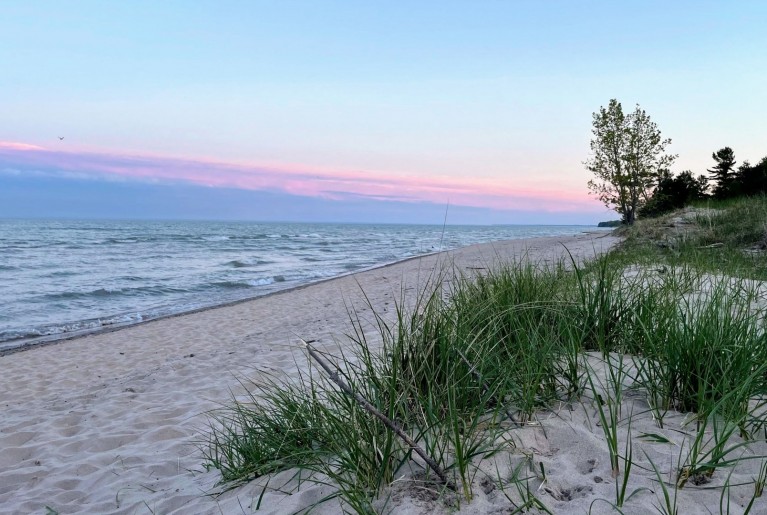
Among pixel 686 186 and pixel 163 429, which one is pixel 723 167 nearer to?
pixel 686 186

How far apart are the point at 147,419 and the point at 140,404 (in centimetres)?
69

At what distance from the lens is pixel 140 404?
235 inches

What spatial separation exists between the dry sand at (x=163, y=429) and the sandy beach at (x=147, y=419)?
1 cm

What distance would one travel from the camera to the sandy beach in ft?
8.64

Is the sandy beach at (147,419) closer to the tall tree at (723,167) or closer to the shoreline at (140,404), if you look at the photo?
the shoreline at (140,404)

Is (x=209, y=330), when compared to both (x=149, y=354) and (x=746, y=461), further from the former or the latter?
(x=746, y=461)

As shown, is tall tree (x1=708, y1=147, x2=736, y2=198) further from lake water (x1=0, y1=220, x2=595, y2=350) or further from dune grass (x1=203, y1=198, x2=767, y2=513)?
dune grass (x1=203, y1=198, x2=767, y2=513)

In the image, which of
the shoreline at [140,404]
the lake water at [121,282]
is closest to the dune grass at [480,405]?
the shoreline at [140,404]

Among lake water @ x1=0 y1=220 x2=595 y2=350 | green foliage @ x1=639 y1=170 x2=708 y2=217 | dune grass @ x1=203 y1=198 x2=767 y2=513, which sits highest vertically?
green foliage @ x1=639 y1=170 x2=708 y2=217

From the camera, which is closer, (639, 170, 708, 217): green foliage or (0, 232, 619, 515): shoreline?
(0, 232, 619, 515): shoreline

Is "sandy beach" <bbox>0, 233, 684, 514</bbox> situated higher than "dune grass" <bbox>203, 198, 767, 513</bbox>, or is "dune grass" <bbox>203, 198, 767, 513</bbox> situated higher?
"dune grass" <bbox>203, 198, 767, 513</bbox>

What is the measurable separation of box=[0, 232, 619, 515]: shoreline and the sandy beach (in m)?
0.01

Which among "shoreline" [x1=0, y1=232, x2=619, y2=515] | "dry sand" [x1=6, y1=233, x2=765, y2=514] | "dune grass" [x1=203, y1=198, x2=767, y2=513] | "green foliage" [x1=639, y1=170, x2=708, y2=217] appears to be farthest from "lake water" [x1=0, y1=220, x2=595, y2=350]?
"green foliage" [x1=639, y1=170, x2=708, y2=217]

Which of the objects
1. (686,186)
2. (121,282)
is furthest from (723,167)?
(121,282)
